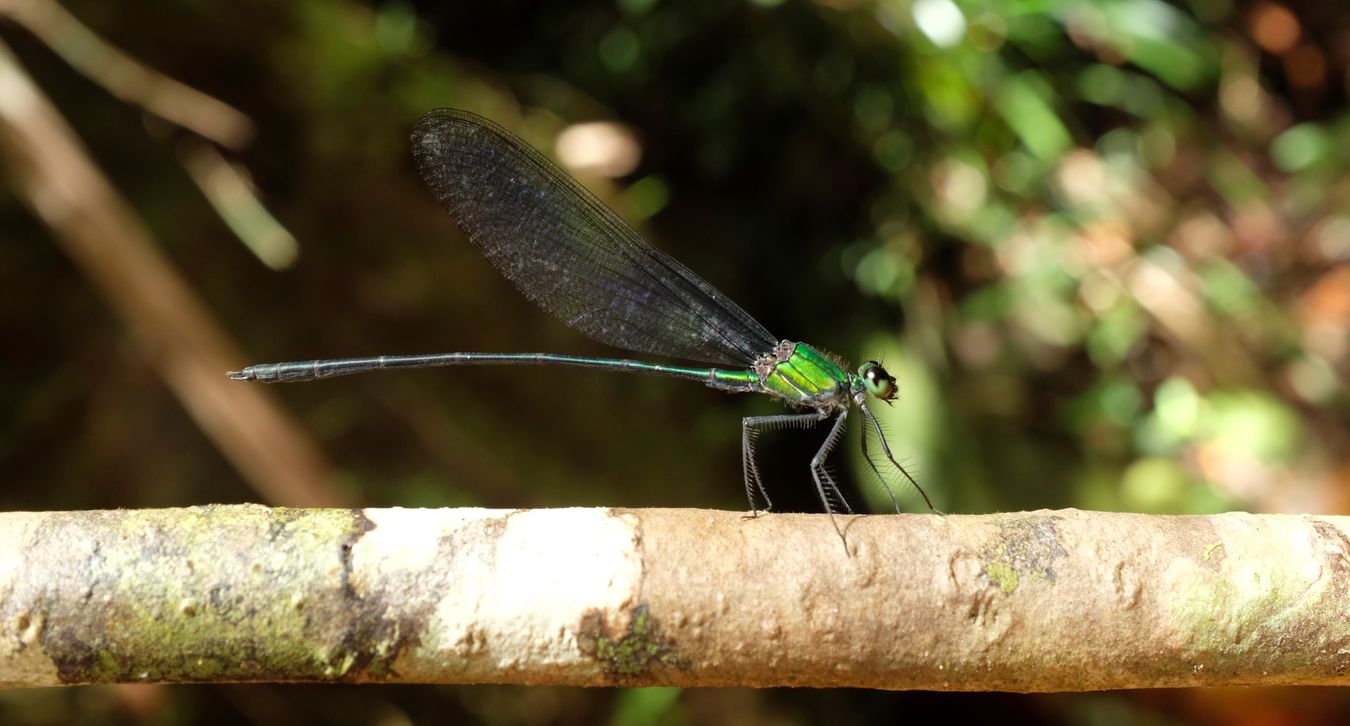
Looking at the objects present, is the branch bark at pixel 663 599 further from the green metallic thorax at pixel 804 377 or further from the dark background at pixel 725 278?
the dark background at pixel 725 278

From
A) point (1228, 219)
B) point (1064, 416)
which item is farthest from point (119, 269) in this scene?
point (1228, 219)

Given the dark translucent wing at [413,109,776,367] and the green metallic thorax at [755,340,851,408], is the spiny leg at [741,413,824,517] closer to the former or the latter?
the green metallic thorax at [755,340,851,408]

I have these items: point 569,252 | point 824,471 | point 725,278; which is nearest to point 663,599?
point 824,471

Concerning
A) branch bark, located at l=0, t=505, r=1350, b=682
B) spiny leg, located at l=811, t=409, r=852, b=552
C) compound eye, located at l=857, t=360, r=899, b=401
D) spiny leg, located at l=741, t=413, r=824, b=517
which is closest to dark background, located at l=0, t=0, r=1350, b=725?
compound eye, located at l=857, t=360, r=899, b=401

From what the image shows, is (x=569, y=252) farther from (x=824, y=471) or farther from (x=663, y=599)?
(x=663, y=599)

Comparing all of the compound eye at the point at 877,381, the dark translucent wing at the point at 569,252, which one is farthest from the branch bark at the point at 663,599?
the dark translucent wing at the point at 569,252

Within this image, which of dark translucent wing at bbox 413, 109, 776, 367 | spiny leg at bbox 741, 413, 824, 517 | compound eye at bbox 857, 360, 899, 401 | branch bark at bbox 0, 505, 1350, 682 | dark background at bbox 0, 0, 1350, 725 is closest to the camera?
branch bark at bbox 0, 505, 1350, 682

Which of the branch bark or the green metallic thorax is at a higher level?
the green metallic thorax
